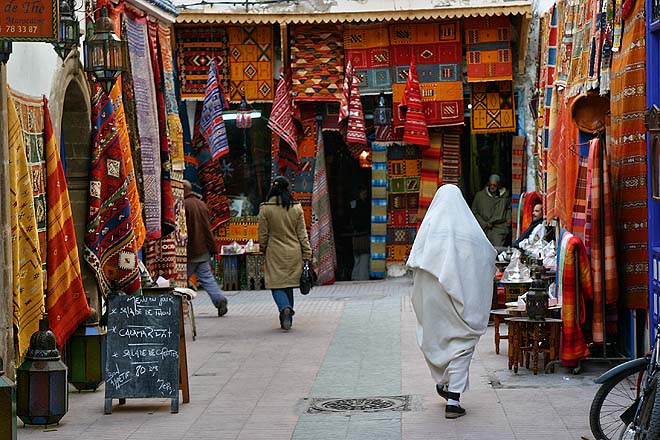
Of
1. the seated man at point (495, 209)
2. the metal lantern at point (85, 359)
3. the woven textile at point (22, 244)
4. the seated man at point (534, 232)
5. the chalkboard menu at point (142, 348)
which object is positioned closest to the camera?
the woven textile at point (22, 244)

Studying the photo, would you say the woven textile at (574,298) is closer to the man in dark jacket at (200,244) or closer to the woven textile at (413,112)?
the man in dark jacket at (200,244)

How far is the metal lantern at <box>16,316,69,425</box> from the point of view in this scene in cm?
796

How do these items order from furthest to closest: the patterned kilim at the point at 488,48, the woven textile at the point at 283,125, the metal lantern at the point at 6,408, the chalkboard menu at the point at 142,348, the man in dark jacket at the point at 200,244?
the woven textile at the point at 283,125 → the patterned kilim at the point at 488,48 → the man in dark jacket at the point at 200,244 → the chalkboard menu at the point at 142,348 → the metal lantern at the point at 6,408

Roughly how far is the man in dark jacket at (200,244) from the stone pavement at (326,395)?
957mm

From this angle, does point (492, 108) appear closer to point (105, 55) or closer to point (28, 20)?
point (105, 55)

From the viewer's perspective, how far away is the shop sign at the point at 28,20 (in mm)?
7527

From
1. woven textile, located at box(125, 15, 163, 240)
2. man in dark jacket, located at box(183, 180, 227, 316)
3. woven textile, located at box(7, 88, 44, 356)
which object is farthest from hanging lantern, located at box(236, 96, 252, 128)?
woven textile, located at box(7, 88, 44, 356)

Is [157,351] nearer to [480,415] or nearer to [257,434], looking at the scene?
[257,434]

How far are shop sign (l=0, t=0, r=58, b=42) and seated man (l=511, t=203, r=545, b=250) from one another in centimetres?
856

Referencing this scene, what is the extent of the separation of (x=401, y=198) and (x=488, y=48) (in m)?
2.94

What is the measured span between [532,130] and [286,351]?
27.3 ft

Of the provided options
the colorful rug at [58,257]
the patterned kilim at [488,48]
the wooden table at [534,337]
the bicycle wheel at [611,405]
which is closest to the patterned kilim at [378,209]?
the patterned kilim at [488,48]

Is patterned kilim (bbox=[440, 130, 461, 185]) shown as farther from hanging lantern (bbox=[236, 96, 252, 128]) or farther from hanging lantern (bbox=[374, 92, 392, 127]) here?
hanging lantern (bbox=[236, 96, 252, 128])

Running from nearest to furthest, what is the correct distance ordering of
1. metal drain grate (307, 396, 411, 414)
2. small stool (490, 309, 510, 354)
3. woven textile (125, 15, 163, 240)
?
metal drain grate (307, 396, 411, 414) → small stool (490, 309, 510, 354) → woven textile (125, 15, 163, 240)
